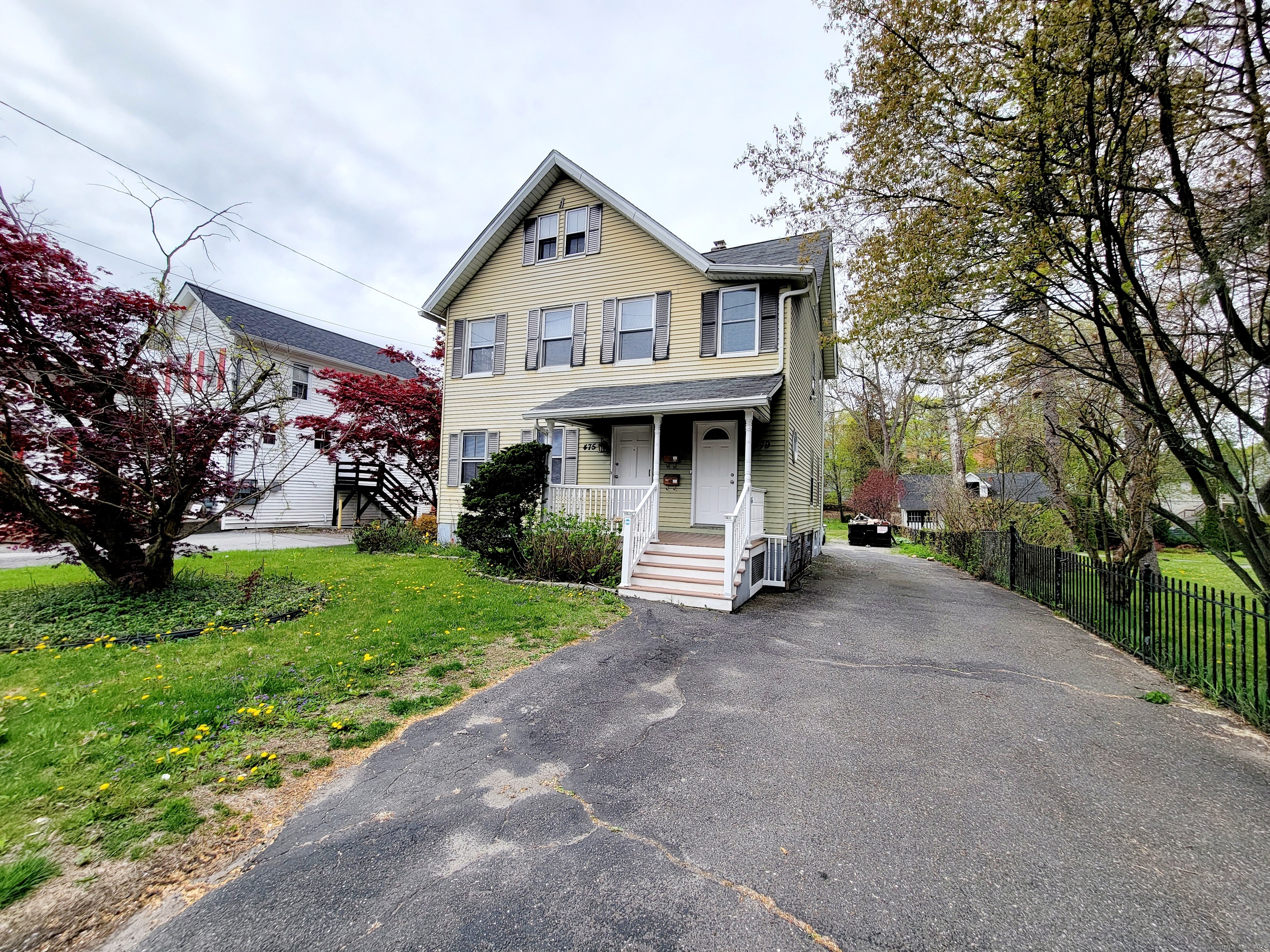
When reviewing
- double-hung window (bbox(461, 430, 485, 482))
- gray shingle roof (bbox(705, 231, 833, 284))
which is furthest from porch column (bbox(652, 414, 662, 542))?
double-hung window (bbox(461, 430, 485, 482))

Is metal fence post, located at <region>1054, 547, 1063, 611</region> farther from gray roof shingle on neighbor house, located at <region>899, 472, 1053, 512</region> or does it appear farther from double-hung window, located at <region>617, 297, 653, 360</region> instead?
double-hung window, located at <region>617, 297, 653, 360</region>

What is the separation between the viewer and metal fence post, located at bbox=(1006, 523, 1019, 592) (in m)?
10.6

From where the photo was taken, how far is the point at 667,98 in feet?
29.8

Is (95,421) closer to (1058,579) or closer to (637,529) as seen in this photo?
(637,529)

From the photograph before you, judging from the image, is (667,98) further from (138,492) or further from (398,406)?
(398,406)

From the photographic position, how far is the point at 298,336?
20.7 m

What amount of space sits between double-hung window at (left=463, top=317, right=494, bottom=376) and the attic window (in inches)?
357

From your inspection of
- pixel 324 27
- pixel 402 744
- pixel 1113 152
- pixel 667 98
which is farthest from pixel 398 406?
pixel 1113 152

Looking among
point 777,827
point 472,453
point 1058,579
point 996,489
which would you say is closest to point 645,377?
point 472,453

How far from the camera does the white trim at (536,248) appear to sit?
34.7 ft

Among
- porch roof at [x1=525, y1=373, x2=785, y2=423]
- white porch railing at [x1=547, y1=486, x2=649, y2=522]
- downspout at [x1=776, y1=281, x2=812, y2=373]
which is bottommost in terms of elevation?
white porch railing at [x1=547, y1=486, x2=649, y2=522]

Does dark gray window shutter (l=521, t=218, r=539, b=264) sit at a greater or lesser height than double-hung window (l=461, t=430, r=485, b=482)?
greater

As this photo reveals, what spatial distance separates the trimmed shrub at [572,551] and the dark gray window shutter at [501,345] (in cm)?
567

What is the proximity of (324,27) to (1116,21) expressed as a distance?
11703 mm
